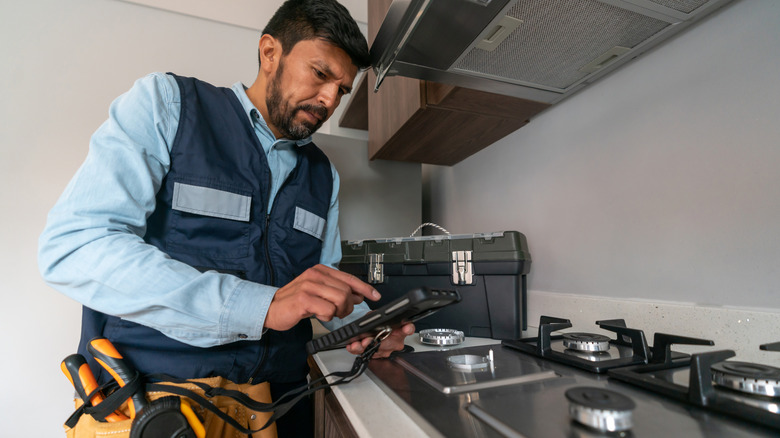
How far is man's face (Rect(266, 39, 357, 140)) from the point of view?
850mm

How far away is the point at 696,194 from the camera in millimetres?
643

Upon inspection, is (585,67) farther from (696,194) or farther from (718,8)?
(696,194)

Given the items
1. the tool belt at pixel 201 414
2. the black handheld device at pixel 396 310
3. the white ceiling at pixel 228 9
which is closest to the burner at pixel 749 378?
the black handheld device at pixel 396 310

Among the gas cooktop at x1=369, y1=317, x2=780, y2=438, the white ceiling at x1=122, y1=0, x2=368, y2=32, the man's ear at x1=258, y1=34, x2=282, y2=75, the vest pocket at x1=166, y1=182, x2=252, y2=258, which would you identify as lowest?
the gas cooktop at x1=369, y1=317, x2=780, y2=438

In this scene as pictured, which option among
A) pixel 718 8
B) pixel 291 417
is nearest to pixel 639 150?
pixel 718 8

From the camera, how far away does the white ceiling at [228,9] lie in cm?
193

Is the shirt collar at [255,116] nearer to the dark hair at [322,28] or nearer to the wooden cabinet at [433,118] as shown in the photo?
the dark hair at [322,28]

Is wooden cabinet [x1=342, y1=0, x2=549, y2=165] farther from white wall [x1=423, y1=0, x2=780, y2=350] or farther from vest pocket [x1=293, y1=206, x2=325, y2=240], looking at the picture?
vest pocket [x1=293, y1=206, x2=325, y2=240]

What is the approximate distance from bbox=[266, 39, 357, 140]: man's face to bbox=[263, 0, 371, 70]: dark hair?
0.8 inches

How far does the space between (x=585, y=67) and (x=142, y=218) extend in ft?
3.27

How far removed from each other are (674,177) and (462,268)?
50 centimetres

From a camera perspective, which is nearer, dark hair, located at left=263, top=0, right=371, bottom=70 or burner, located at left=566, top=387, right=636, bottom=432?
burner, located at left=566, top=387, right=636, bottom=432

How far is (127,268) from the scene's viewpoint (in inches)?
20.4

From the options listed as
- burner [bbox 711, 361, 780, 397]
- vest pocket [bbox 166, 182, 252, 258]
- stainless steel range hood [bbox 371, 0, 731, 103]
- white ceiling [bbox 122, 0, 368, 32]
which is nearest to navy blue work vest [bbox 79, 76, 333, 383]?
vest pocket [bbox 166, 182, 252, 258]
